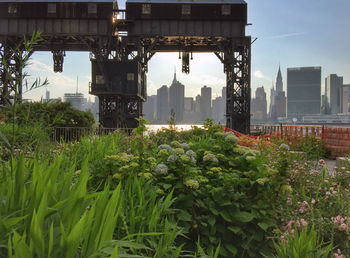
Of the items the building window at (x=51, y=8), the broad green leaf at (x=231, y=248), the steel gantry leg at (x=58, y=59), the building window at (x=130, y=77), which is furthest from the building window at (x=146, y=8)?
the broad green leaf at (x=231, y=248)

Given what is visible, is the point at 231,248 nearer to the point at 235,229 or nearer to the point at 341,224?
the point at 235,229

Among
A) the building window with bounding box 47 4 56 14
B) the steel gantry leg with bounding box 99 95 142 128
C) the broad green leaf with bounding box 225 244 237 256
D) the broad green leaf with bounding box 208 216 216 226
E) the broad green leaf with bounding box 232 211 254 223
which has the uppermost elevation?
the building window with bounding box 47 4 56 14

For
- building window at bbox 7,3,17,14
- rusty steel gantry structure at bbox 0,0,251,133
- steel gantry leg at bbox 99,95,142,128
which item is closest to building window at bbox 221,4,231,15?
rusty steel gantry structure at bbox 0,0,251,133

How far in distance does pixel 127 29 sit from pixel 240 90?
59.0 feet

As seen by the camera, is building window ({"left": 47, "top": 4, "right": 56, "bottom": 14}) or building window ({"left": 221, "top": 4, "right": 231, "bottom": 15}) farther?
building window ({"left": 221, "top": 4, "right": 231, "bottom": 15})

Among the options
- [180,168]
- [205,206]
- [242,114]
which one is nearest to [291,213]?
[205,206]

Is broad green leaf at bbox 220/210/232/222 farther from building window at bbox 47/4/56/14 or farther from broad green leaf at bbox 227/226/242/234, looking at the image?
building window at bbox 47/4/56/14

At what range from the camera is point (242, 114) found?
3894cm

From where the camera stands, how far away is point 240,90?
129 feet

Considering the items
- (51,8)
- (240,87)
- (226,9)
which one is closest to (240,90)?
(240,87)

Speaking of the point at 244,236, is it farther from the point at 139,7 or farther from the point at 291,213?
the point at 139,7

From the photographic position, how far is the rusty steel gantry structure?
37875 millimetres

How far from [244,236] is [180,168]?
1453 millimetres

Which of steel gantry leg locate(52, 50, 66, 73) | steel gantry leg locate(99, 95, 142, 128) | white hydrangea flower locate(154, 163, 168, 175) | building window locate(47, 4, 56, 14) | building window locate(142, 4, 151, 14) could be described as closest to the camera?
white hydrangea flower locate(154, 163, 168, 175)
